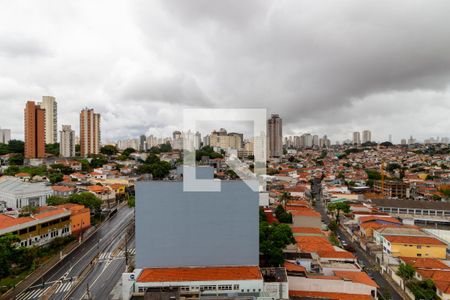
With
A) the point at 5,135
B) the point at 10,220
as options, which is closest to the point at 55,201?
the point at 10,220

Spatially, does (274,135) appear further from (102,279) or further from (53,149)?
(102,279)

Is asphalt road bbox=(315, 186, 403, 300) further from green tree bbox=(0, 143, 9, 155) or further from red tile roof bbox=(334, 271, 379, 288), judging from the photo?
green tree bbox=(0, 143, 9, 155)

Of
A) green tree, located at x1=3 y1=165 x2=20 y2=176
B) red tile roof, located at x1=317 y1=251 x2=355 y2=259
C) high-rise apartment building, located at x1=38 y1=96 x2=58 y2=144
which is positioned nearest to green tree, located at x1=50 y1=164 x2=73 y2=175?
green tree, located at x1=3 y1=165 x2=20 y2=176

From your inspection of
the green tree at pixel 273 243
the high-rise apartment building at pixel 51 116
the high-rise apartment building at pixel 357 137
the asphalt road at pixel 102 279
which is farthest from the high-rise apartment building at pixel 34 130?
the high-rise apartment building at pixel 357 137

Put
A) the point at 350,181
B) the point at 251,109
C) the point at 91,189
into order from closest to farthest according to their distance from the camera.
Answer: the point at 251,109
the point at 91,189
the point at 350,181

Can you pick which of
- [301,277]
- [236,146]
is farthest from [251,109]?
[236,146]

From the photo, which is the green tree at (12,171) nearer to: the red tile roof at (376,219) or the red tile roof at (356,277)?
the red tile roof at (356,277)

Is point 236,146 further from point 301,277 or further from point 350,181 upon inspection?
point 301,277
